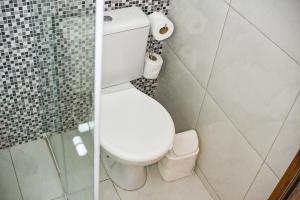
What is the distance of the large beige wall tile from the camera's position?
2146 mm

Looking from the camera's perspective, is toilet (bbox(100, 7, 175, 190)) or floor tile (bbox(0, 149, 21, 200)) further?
floor tile (bbox(0, 149, 21, 200))

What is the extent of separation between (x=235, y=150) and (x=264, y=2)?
0.76 meters

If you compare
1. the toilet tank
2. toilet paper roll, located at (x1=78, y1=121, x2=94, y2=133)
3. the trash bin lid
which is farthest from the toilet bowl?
toilet paper roll, located at (x1=78, y1=121, x2=94, y2=133)

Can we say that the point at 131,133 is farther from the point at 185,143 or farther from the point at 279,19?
the point at 279,19

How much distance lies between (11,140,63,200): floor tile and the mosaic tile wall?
0.07 metres

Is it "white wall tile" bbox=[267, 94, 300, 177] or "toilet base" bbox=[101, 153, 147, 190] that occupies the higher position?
"white wall tile" bbox=[267, 94, 300, 177]

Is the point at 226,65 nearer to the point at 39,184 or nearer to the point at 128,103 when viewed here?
the point at 128,103

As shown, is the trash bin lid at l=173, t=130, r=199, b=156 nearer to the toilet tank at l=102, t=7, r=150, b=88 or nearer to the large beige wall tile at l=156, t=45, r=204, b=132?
the large beige wall tile at l=156, t=45, r=204, b=132

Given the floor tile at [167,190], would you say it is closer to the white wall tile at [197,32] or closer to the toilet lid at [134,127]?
the toilet lid at [134,127]

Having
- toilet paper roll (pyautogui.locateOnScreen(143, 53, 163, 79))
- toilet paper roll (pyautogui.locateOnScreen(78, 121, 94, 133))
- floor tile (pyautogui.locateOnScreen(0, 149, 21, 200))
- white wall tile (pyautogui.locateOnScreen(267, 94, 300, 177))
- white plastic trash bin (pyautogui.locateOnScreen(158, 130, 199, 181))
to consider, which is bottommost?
floor tile (pyautogui.locateOnScreen(0, 149, 21, 200))

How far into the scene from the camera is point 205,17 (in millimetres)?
1878

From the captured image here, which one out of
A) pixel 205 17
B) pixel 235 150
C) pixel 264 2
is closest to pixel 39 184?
pixel 235 150

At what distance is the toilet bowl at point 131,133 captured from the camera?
1.90 metres

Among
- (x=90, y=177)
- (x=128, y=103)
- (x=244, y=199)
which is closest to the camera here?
(x=90, y=177)
